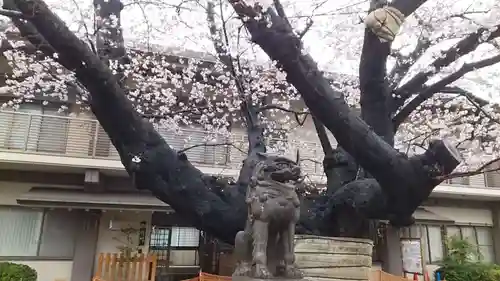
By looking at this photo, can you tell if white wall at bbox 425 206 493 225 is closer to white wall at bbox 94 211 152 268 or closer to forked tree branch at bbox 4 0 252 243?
white wall at bbox 94 211 152 268

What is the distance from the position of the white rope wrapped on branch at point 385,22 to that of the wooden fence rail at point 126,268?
275 inches

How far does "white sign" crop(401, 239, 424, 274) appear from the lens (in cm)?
937

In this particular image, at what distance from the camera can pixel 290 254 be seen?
3.21 metres

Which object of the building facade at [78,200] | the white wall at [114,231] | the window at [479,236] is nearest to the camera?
the building facade at [78,200]

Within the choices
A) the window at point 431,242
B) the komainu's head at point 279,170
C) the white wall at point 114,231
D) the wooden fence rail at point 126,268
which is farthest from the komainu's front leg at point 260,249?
the window at point 431,242

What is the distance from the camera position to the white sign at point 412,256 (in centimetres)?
937

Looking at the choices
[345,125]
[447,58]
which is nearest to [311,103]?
[345,125]

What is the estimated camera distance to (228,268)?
9.79 metres

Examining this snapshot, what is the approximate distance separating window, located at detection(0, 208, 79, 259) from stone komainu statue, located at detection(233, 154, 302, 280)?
7.60m

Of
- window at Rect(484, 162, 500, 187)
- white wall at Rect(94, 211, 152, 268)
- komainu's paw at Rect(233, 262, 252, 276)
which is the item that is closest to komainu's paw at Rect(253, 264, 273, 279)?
komainu's paw at Rect(233, 262, 252, 276)

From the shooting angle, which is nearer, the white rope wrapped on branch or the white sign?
the white rope wrapped on branch

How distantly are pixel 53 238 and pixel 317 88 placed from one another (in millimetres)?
8543

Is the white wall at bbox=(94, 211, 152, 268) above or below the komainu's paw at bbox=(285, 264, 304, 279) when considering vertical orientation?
above

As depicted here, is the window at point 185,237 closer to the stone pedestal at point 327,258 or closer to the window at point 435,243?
the window at point 435,243
